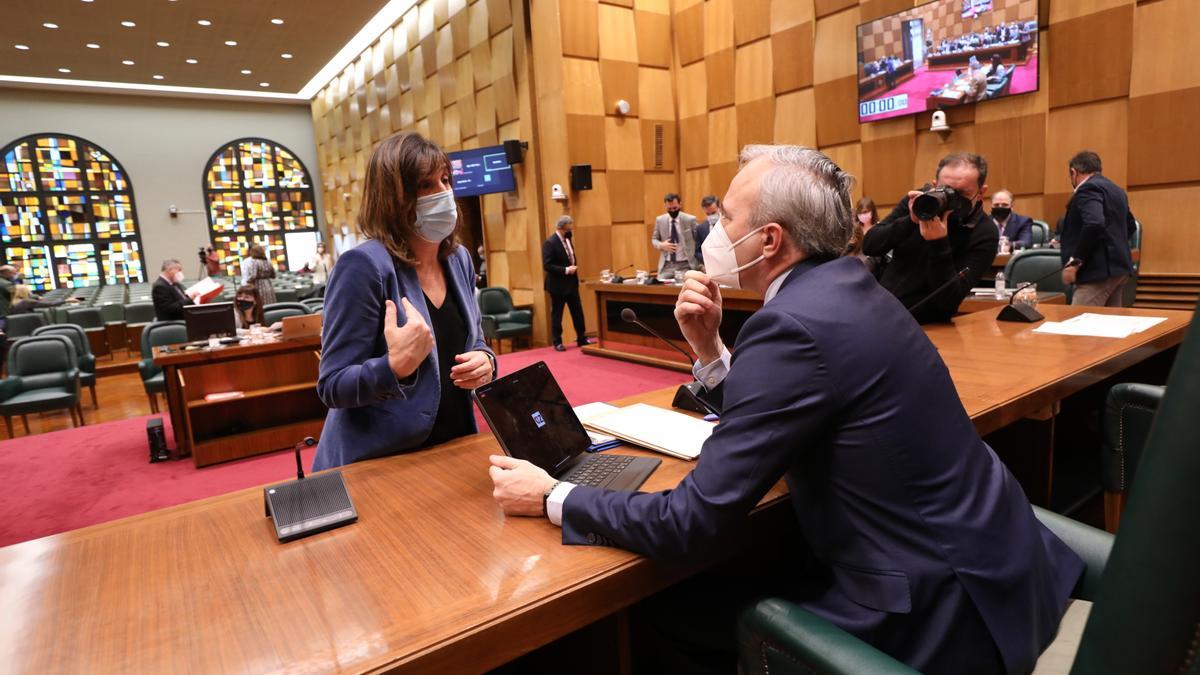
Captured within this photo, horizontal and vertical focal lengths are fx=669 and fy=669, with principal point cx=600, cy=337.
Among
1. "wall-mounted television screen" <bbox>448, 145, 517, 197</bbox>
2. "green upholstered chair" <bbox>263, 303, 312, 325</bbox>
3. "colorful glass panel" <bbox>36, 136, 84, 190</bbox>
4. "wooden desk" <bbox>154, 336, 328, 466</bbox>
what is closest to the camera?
"wooden desk" <bbox>154, 336, 328, 466</bbox>

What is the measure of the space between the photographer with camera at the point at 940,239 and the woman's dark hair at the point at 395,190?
180cm

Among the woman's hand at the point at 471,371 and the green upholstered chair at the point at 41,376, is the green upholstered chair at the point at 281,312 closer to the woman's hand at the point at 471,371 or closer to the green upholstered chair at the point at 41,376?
the green upholstered chair at the point at 41,376

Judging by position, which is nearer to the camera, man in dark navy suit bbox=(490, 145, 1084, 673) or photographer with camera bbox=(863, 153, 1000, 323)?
man in dark navy suit bbox=(490, 145, 1084, 673)

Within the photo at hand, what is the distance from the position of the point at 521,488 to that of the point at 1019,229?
5.89 meters

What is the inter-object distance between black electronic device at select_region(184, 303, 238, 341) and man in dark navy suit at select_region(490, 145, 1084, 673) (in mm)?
4243

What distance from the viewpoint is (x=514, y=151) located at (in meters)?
8.19

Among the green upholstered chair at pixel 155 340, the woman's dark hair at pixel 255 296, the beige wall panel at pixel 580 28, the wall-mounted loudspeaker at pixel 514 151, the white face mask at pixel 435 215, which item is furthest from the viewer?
the wall-mounted loudspeaker at pixel 514 151

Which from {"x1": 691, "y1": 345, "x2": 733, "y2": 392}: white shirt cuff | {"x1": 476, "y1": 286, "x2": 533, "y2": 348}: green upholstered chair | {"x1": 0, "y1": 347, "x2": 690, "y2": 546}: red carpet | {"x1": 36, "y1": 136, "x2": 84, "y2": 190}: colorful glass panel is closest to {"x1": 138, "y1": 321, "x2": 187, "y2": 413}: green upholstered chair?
{"x1": 0, "y1": 347, "x2": 690, "y2": 546}: red carpet

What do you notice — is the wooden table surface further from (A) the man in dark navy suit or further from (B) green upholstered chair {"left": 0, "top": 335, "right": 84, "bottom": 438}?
(B) green upholstered chair {"left": 0, "top": 335, "right": 84, "bottom": 438}

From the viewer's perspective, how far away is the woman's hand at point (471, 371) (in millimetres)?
1573

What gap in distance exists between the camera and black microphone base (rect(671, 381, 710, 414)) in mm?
1721

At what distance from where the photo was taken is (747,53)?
749 cm

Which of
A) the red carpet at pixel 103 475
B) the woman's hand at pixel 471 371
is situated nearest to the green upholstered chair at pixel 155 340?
the red carpet at pixel 103 475

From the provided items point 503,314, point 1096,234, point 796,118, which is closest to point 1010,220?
point 1096,234
